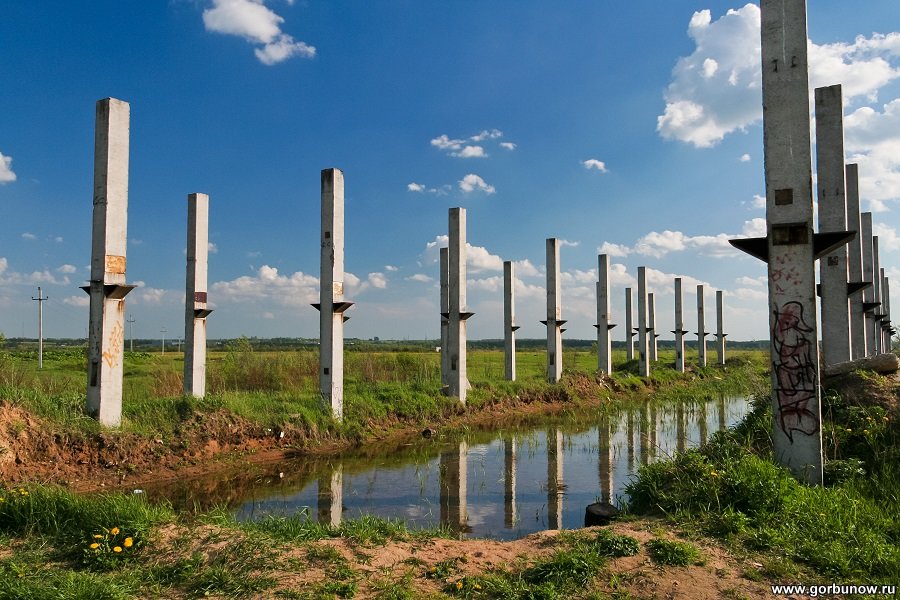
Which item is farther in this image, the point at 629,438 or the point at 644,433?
the point at 644,433

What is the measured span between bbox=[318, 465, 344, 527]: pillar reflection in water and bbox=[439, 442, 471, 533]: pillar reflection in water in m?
1.36

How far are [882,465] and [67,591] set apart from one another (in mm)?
7647

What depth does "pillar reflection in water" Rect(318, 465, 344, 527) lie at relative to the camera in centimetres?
681

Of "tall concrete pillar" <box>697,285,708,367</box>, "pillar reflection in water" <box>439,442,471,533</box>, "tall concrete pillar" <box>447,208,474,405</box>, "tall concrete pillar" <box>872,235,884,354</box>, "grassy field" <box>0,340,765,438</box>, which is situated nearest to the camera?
"pillar reflection in water" <box>439,442,471,533</box>

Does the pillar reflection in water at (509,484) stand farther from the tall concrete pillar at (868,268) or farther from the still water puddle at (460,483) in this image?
the tall concrete pillar at (868,268)

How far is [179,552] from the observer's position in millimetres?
4527

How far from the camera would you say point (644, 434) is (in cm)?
1283

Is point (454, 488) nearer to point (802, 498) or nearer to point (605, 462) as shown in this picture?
point (605, 462)

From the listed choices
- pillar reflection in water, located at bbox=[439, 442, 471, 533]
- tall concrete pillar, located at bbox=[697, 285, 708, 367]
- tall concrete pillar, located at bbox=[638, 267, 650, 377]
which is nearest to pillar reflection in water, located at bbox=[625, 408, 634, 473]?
pillar reflection in water, located at bbox=[439, 442, 471, 533]

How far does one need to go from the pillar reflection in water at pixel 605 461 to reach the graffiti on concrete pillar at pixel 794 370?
2.57 metres

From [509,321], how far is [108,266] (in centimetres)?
1294

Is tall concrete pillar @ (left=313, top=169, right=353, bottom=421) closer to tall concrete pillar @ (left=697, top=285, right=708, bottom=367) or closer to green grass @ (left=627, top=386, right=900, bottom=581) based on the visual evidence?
green grass @ (left=627, top=386, right=900, bottom=581)

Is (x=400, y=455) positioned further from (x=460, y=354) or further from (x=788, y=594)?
(x=788, y=594)

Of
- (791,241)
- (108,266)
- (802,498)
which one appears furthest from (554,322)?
(802,498)
